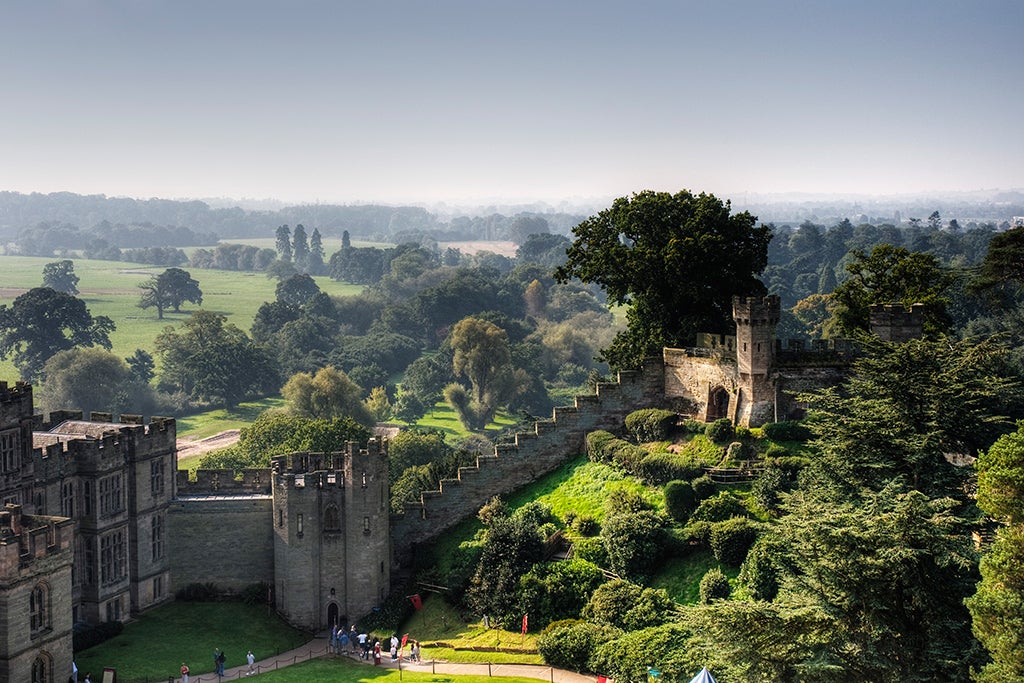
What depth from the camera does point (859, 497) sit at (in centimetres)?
4803

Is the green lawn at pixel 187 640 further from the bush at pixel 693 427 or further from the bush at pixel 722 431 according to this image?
the bush at pixel 722 431

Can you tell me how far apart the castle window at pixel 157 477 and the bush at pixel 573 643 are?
847 inches

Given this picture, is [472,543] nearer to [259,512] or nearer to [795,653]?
[259,512]

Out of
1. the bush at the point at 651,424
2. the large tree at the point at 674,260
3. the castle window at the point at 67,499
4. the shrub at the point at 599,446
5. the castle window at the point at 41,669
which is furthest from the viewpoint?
the large tree at the point at 674,260

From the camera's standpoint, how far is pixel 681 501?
57969 millimetres

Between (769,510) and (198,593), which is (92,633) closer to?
(198,593)

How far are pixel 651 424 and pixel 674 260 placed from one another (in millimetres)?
9322

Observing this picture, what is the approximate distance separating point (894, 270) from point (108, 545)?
4597cm

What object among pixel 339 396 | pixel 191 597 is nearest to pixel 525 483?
pixel 191 597

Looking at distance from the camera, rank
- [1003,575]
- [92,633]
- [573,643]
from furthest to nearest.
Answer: [92,633] < [573,643] < [1003,575]

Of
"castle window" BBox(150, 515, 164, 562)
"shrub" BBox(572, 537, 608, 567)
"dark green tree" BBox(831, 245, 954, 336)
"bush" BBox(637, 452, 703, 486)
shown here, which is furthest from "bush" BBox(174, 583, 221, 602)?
"dark green tree" BBox(831, 245, 954, 336)

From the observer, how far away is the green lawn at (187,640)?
177 ft

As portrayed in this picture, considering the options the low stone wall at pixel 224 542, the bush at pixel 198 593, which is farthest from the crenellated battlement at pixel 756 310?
the bush at pixel 198 593

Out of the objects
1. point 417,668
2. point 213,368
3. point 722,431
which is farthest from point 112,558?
point 213,368
